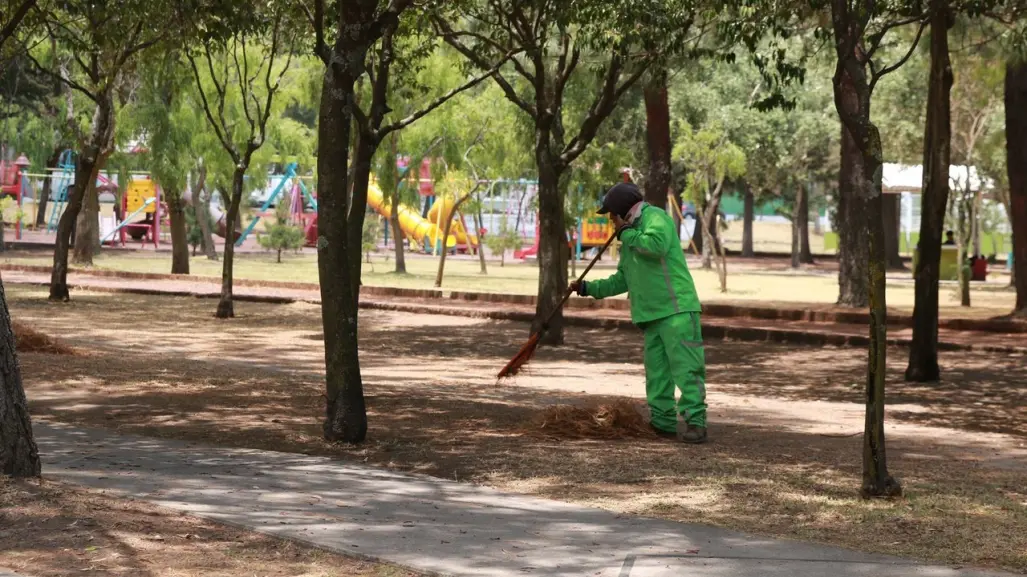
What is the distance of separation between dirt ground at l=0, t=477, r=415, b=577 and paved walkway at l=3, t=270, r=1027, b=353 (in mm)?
14552

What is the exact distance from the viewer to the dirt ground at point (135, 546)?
18.5 ft

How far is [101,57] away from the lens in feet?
83.3

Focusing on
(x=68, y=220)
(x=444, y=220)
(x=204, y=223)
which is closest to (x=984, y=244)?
(x=444, y=220)

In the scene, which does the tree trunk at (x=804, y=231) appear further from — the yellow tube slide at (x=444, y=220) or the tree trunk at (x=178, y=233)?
the tree trunk at (x=178, y=233)

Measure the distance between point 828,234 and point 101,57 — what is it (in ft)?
162

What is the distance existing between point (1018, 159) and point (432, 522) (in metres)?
18.1

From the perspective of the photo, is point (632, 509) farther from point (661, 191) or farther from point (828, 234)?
point (828, 234)

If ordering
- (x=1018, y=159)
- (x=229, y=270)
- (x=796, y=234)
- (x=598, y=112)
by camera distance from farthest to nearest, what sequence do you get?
(x=796, y=234)
(x=1018, y=159)
(x=229, y=270)
(x=598, y=112)

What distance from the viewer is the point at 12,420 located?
708cm

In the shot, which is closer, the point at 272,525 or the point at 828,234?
the point at 272,525

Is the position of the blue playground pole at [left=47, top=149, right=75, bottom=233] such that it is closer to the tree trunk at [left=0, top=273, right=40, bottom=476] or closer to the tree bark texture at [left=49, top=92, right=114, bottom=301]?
the tree bark texture at [left=49, top=92, right=114, bottom=301]

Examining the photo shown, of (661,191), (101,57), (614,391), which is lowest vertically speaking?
(614,391)

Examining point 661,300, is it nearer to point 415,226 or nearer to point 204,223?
point 204,223

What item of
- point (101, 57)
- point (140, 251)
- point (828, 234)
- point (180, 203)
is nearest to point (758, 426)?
point (101, 57)
